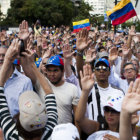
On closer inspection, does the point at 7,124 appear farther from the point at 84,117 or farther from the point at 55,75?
the point at 55,75

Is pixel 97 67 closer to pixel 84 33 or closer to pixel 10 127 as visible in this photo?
pixel 84 33

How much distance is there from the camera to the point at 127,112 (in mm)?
2074

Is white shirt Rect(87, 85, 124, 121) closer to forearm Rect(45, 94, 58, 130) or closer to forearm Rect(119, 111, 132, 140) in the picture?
forearm Rect(45, 94, 58, 130)

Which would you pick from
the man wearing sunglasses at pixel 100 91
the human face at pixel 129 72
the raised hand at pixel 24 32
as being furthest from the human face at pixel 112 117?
the human face at pixel 129 72

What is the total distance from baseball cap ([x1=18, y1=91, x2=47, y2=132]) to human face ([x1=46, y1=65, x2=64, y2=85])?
1.56 metres

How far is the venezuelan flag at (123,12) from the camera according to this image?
10.6 m

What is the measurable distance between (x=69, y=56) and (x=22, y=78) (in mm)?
1029

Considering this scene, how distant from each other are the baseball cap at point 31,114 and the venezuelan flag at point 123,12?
9108 millimetres

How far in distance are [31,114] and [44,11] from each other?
53.9m

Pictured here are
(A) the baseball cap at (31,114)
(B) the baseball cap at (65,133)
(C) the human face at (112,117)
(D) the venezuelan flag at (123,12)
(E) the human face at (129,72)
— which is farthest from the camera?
(D) the venezuelan flag at (123,12)

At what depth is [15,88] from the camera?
11.1ft

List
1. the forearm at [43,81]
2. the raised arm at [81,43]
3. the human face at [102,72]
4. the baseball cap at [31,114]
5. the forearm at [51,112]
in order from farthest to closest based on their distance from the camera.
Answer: the raised arm at [81,43], the human face at [102,72], the forearm at [43,81], the forearm at [51,112], the baseball cap at [31,114]

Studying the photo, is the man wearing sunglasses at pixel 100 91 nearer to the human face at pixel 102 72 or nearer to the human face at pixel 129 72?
the human face at pixel 102 72

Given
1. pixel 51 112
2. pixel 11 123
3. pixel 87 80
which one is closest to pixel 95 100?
pixel 87 80
